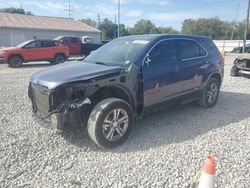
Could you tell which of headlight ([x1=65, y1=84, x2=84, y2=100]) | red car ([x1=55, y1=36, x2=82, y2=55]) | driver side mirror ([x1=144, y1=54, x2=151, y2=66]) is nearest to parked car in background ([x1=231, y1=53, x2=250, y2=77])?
driver side mirror ([x1=144, y1=54, x2=151, y2=66])

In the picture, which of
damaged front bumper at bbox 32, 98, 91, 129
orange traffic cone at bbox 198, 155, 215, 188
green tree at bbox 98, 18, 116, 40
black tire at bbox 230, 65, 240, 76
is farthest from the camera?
green tree at bbox 98, 18, 116, 40

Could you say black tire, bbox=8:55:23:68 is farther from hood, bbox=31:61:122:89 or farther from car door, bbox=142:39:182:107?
car door, bbox=142:39:182:107

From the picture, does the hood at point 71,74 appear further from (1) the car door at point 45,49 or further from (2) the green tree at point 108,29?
(2) the green tree at point 108,29

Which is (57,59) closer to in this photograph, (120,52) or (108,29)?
(120,52)

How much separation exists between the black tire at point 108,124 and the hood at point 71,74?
472 mm

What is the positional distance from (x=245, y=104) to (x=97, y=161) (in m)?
4.64

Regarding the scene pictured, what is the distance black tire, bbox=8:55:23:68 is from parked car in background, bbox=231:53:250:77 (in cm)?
1183

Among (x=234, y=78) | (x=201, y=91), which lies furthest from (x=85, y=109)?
(x=234, y=78)

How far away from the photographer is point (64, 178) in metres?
3.09

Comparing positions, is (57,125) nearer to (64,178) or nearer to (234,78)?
(64,178)

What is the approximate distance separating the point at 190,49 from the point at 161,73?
1.25m

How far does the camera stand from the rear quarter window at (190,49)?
16.9ft

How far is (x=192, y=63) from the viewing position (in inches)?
207

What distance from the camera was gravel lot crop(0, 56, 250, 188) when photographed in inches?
122
